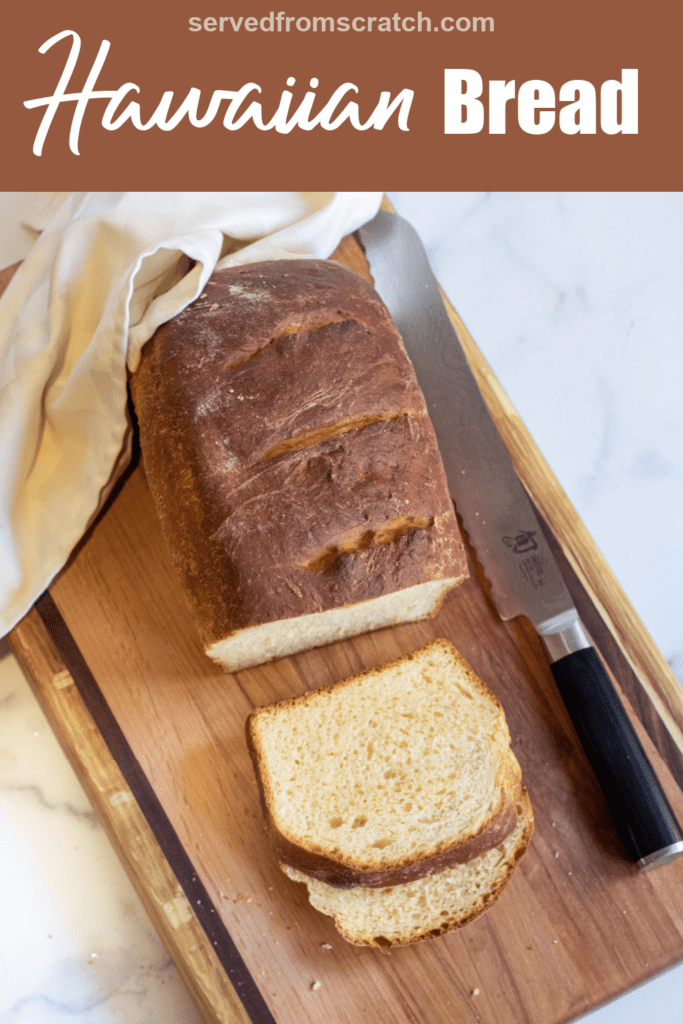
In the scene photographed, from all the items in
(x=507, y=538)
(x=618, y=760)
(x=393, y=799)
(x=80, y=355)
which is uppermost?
(x=80, y=355)

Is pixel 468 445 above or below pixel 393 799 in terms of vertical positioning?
above

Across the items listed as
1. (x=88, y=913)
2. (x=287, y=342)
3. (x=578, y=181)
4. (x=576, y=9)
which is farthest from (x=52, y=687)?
(x=576, y=9)

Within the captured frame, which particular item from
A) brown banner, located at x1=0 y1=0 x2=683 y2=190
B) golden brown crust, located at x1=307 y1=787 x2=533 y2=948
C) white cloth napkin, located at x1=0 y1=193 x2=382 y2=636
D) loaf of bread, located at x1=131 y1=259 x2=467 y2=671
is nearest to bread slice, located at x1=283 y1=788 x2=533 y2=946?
golden brown crust, located at x1=307 y1=787 x2=533 y2=948

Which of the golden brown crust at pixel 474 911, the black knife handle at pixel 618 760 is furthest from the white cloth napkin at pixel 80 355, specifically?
the black knife handle at pixel 618 760

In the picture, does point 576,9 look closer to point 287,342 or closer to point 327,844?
point 287,342

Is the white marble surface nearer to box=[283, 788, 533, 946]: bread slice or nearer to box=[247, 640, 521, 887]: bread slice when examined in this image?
box=[283, 788, 533, 946]: bread slice

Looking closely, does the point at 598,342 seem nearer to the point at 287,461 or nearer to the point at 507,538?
the point at 507,538

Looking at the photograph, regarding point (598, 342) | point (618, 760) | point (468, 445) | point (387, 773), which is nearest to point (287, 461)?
point (468, 445)
